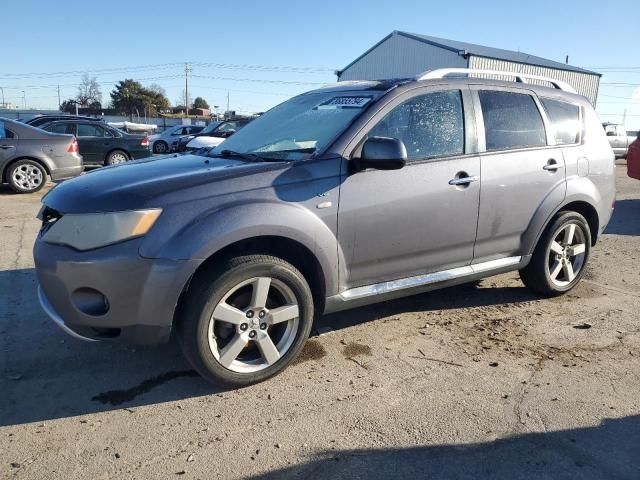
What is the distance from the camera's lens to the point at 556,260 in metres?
4.65

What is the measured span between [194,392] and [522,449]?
1.83 meters

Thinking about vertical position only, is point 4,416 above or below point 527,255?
below

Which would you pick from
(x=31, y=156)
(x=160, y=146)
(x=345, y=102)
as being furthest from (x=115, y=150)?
(x=160, y=146)

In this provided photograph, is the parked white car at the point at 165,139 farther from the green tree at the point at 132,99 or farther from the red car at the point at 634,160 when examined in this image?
the green tree at the point at 132,99

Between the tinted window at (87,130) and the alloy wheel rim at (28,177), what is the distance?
359 cm

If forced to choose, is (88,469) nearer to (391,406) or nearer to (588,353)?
(391,406)

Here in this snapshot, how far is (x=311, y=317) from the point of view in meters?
3.25

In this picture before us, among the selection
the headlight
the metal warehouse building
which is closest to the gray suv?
the headlight

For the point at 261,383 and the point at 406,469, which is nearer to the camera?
the point at 406,469

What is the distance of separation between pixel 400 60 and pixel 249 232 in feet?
122

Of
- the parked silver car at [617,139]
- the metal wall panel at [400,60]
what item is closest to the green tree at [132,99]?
the metal wall panel at [400,60]

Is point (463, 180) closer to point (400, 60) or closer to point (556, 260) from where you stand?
point (556, 260)

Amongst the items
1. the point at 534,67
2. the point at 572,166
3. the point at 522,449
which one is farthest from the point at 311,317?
the point at 534,67

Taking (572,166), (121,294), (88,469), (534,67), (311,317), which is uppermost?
(534,67)
